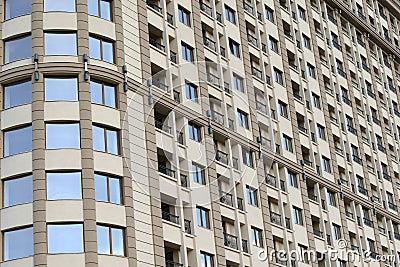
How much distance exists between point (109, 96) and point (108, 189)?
5538mm

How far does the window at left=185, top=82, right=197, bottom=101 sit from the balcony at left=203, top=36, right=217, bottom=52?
450cm

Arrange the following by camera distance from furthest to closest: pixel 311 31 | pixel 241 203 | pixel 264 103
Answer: pixel 311 31
pixel 264 103
pixel 241 203

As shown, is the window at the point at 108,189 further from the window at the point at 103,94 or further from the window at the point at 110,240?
the window at the point at 103,94

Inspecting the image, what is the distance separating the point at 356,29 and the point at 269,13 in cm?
1792

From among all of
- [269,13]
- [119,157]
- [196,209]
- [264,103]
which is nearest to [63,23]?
[119,157]

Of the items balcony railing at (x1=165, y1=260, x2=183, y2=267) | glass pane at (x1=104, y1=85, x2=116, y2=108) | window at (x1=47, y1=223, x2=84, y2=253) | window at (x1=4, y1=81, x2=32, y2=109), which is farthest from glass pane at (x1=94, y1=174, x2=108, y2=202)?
window at (x1=4, y1=81, x2=32, y2=109)

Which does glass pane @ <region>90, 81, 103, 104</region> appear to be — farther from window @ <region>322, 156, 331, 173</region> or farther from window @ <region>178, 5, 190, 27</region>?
window @ <region>322, 156, 331, 173</region>

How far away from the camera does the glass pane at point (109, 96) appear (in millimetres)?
48625

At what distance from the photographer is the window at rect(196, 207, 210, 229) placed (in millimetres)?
51281

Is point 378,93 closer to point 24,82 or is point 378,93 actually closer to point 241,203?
point 241,203

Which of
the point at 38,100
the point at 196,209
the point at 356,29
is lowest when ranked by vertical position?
the point at 196,209

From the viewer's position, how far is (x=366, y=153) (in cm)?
7631

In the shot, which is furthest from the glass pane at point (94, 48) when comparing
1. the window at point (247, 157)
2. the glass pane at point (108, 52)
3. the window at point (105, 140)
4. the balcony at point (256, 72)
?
the balcony at point (256, 72)

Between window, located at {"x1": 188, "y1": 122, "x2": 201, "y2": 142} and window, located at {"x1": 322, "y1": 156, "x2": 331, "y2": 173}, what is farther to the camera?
window, located at {"x1": 322, "y1": 156, "x2": 331, "y2": 173}
